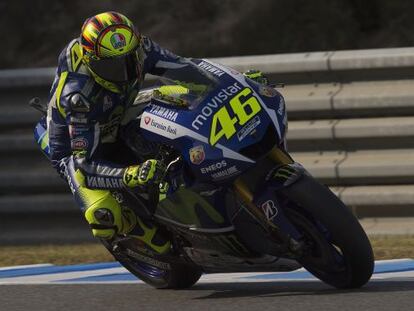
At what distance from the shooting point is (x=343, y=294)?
5.76 m

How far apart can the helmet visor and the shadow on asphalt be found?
3.58ft

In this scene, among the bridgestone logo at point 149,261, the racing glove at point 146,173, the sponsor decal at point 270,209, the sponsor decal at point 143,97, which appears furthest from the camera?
the bridgestone logo at point 149,261

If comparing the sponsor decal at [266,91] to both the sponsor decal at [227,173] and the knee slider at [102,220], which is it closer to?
the sponsor decal at [227,173]

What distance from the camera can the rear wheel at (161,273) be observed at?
6578 mm

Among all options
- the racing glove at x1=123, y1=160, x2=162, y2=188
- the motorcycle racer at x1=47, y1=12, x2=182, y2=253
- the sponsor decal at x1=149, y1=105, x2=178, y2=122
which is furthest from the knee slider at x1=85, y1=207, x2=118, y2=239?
the sponsor decal at x1=149, y1=105, x2=178, y2=122

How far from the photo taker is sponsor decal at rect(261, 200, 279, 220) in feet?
18.7

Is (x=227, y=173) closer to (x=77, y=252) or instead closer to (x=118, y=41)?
(x=118, y=41)

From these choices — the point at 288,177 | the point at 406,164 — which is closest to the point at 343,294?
the point at 288,177

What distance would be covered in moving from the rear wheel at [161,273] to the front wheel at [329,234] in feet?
3.00

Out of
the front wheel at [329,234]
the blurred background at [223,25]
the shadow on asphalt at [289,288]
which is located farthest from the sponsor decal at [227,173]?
the blurred background at [223,25]

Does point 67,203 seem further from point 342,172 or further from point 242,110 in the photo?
point 242,110

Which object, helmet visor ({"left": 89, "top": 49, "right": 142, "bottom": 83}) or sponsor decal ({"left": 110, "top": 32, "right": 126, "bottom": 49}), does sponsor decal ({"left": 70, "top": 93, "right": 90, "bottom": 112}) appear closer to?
helmet visor ({"left": 89, "top": 49, "right": 142, "bottom": 83})

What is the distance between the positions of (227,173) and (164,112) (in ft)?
1.36

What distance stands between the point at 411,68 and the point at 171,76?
8.83 ft
